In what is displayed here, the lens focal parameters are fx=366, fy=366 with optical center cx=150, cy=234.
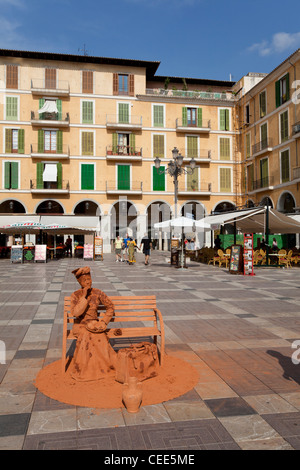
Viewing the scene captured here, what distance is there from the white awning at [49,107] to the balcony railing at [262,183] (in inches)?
701

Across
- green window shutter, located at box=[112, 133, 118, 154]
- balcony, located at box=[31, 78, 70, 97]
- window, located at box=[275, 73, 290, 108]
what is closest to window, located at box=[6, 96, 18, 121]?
balcony, located at box=[31, 78, 70, 97]

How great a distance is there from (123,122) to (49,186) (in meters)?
8.36

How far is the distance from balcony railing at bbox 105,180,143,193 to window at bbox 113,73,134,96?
309 inches

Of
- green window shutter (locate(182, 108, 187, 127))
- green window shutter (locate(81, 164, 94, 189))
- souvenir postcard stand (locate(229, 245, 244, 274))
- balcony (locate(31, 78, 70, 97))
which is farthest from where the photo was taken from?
green window shutter (locate(182, 108, 187, 127))

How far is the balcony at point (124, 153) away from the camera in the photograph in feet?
102

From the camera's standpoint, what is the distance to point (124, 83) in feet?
105

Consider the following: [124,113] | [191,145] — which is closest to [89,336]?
[124,113]

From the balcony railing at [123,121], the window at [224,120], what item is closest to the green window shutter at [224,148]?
the window at [224,120]

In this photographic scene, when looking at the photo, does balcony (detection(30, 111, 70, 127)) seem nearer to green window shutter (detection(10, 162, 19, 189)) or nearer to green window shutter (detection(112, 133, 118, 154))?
green window shutter (detection(10, 162, 19, 189))

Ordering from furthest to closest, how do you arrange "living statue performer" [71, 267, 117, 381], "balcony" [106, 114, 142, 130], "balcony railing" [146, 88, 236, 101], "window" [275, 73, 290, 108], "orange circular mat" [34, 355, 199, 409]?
"balcony railing" [146, 88, 236, 101]
"balcony" [106, 114, 142, 130]
"window" [275, 73, 290, 108]
"living statue performer" [71, 267, 117, 381]
"orange circular mat" [34, 355, 199, 409]

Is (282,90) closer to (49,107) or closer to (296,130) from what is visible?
(296,130)

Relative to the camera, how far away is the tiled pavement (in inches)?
97.8

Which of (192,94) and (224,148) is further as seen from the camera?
(224,148)

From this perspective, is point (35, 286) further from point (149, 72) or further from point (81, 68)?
point (149, 72)
